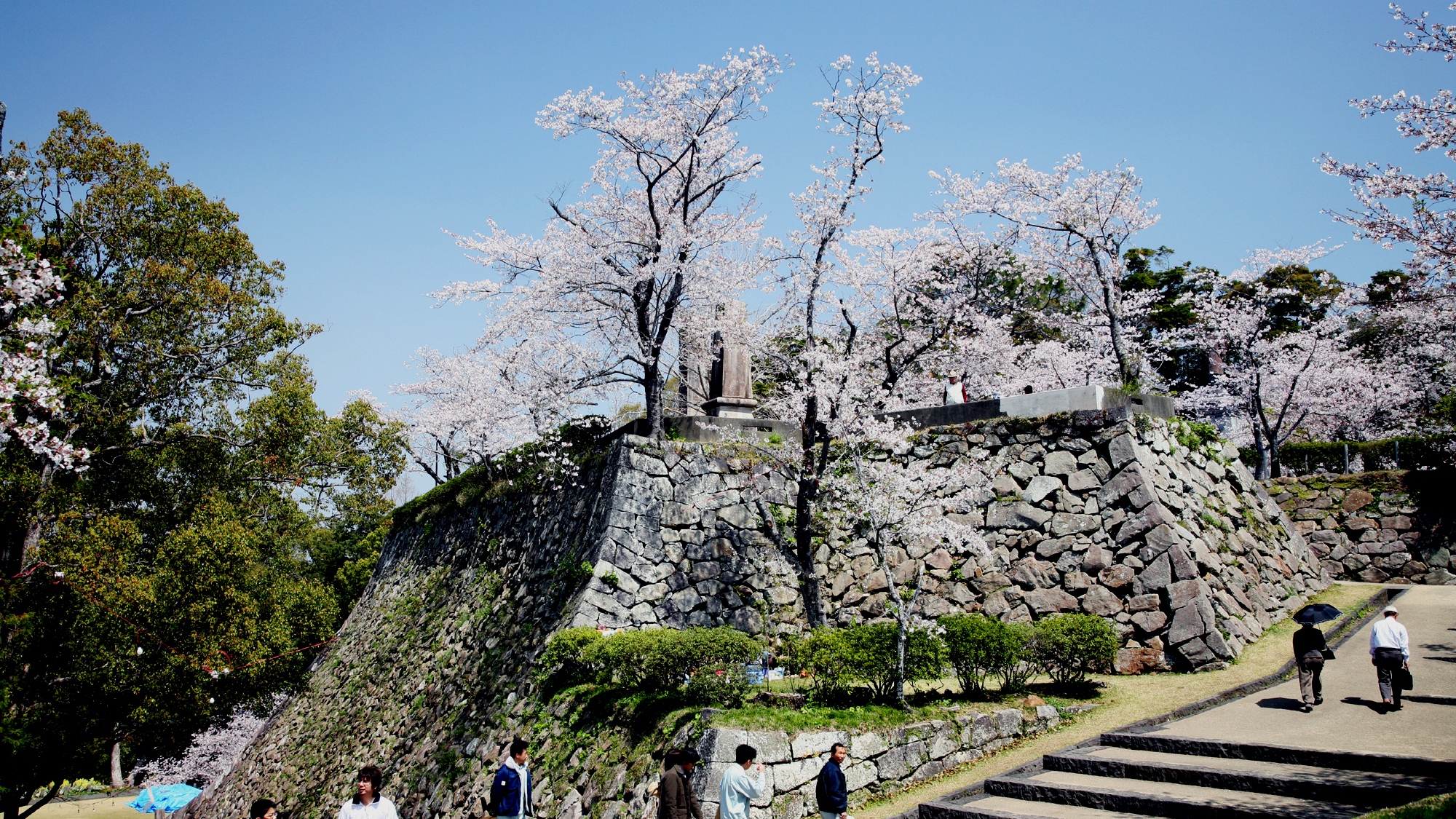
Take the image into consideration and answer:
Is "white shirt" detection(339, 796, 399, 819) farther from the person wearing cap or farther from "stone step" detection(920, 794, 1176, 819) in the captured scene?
the person wearing cap

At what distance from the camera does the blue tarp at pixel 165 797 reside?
18.9 meters

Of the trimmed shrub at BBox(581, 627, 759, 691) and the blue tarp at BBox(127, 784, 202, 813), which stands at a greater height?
the trimmed shrub at BBox(581, 627, 759, 691)

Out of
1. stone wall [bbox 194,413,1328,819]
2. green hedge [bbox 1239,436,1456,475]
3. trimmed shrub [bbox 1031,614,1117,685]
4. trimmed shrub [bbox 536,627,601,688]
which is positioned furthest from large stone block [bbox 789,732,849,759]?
green hedge [bbox 1239,436,1456,475]

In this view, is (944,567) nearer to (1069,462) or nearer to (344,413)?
(1069,462)

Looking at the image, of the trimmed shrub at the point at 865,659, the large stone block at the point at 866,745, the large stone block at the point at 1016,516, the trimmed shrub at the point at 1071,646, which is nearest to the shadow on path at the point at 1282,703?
the trimmed shrub at the point at 1071,646

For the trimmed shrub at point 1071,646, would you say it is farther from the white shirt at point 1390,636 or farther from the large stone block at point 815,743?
the large stone block at point 815,743

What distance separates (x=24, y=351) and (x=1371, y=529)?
2345cm

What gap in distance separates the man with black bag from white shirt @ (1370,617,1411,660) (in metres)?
0.49

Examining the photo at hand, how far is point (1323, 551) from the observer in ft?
60.8

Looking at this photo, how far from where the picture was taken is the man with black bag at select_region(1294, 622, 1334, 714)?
9.22 metres

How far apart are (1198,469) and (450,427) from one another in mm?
19542

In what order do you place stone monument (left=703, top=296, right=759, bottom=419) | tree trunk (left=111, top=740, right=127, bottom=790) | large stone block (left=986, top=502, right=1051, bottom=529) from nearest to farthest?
large stone block (left=986, top=502, right=1051, bottom=529)
stone monument (left=703, top=296, right=759, bottom=419)
tree trunk (left=111, top=740, right=127, bottom=790)

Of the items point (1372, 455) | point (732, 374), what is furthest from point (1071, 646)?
point (1372, 455)

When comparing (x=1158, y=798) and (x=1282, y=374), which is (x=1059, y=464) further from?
(x=1282, y=374)
